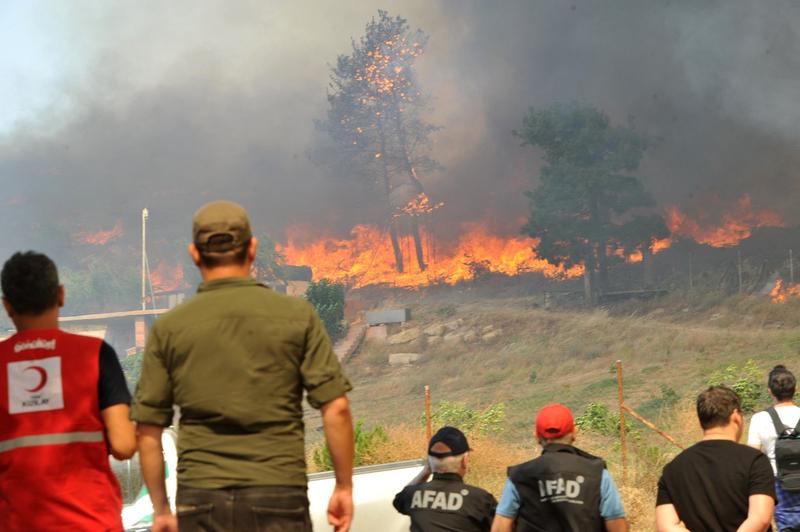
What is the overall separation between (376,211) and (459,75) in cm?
1087

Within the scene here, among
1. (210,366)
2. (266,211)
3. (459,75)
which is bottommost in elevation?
(210,366)

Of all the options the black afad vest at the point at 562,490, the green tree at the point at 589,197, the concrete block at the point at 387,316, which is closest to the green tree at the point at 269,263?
the concrete block at the point at 387,316

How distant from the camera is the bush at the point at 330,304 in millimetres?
53938

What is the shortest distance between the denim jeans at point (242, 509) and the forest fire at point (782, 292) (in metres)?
48.4

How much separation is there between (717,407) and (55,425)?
2850 millimetres

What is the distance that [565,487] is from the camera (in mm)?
4734

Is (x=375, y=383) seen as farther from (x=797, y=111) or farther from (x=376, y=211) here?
(x=797, y=111)

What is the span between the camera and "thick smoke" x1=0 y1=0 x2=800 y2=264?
5903cm

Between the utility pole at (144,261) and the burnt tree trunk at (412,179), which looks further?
the utility pole at (144,261)

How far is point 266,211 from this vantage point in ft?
221

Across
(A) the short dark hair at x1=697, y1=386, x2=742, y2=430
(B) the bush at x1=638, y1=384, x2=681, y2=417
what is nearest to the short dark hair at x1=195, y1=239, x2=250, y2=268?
(A) the short dark hair at x1=697, y1=386, x2=742, y2=430

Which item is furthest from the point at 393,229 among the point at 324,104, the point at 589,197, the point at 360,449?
the point at 360,449

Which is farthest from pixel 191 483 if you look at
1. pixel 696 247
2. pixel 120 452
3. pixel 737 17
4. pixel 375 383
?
pixel 737 17

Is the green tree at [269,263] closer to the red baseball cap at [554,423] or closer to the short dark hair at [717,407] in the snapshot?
the red baseball cap at [554,423]
